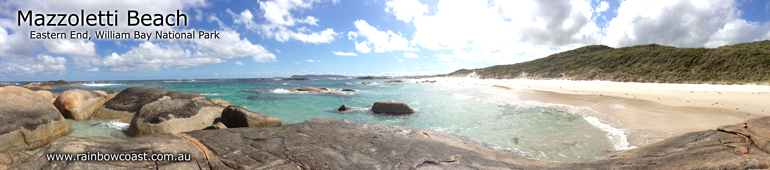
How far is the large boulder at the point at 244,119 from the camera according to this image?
7677 millimetres

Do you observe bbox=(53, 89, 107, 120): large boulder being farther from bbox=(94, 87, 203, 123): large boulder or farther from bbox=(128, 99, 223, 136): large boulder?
bbox=(128, 99, 223, 136): large boulder

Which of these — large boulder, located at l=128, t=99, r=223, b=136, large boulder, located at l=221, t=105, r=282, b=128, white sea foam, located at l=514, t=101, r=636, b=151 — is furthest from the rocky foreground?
white sea foam, located at l=514, t=101, r=636, b=151

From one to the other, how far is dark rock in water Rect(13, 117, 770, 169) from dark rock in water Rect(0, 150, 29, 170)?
8.3 inches

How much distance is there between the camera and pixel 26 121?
6.78 m

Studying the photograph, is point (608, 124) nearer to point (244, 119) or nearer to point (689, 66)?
point (244, 119)

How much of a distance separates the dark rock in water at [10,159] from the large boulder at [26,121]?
18.6ft

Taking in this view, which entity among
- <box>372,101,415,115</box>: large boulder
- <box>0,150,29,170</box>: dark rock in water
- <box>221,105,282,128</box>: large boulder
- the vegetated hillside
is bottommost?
<box>372,101,415,115</box>: large boulder

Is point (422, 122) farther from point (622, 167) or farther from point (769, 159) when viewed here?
point (769, 159)

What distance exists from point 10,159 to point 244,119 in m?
4.91

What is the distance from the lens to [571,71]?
4941cm

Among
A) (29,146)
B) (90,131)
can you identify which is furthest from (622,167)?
(90,131)

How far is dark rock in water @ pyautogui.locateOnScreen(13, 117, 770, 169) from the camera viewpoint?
313cm

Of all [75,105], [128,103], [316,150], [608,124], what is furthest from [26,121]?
[608,124]

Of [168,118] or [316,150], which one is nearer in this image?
[316,150]
